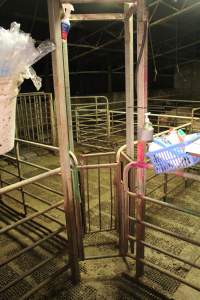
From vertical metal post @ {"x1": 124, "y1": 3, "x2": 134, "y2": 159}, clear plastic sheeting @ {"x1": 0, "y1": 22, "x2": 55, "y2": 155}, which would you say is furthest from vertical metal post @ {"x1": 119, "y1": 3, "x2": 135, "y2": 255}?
clear plastic sheeting @ {"x1": 0, "y1": 22, "x2": 55, "y2": 155}

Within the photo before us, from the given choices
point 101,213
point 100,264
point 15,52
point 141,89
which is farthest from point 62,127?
point 101,213

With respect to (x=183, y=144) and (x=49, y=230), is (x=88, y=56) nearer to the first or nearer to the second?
(x=49, y=230)

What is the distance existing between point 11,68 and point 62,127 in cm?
73

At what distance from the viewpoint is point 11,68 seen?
3.85ft

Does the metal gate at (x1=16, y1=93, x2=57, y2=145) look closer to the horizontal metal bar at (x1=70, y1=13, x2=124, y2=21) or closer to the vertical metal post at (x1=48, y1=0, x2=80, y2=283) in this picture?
the horizontal metal bar at (x1=70, y1=13, x2=124, y2=21)

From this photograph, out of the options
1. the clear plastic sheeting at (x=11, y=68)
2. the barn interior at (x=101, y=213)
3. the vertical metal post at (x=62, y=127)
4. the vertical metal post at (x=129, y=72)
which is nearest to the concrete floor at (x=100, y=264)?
the barn interior at (x=101, y=213)

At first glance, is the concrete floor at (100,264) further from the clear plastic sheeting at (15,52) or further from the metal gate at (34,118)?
the metal gate at (34,118)

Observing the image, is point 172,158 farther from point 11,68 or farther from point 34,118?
point 34,118

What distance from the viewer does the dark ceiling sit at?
4664 mm

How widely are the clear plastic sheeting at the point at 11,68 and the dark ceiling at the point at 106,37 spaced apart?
127cm

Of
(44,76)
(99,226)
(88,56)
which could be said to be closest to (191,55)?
(88,56)

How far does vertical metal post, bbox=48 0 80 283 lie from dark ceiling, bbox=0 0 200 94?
2.89 feet

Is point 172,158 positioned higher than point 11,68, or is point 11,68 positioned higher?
point 11,68

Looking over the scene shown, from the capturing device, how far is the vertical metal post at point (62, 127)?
169 cm
